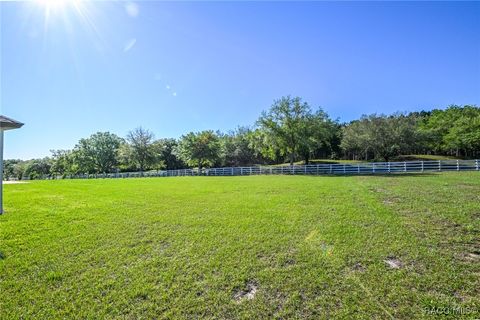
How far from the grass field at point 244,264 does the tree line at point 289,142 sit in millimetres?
22277

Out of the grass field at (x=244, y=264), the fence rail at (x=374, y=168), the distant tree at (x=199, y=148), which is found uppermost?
the distant tree at (x=199, y=148)

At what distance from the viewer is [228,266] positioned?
12.5ft

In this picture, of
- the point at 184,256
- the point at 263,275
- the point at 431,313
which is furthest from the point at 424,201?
the point at 184,256

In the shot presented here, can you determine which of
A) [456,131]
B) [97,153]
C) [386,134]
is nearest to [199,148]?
[97,153]

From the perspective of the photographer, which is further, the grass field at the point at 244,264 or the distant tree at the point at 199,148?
the distant tree at the point at 199,148

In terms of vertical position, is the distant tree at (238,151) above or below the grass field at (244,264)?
above

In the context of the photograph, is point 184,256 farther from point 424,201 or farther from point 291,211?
point 424,201

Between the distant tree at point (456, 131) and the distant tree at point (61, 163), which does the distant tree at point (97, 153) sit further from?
the distant tree at point (456, 131)

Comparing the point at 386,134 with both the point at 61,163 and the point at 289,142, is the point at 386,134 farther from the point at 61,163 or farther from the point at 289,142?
the point at 61,163

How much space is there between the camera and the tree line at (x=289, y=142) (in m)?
28.5

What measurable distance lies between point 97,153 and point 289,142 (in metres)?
40.2

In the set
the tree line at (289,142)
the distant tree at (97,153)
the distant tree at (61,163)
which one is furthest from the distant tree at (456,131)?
the distant tree at (61,163)

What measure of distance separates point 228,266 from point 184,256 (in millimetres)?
917

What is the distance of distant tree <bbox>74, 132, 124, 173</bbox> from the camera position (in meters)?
47.4
